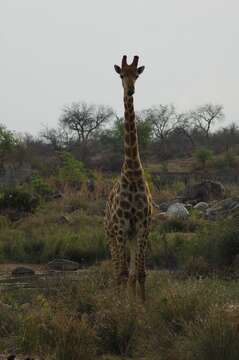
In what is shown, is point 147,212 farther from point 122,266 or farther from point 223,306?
point 223,306

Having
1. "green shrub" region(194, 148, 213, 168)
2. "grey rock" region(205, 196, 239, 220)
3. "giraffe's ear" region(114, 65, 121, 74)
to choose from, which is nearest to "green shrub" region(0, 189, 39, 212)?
"grey rock" region(205, 196, 239, 220)

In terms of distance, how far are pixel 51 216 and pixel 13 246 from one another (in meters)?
4.72

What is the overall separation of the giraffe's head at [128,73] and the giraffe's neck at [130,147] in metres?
0.18

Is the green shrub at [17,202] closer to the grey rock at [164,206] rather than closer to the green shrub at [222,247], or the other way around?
the grey rock at [164,206]

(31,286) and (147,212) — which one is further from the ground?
(147,212)

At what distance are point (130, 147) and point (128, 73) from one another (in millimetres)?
Result: 1115

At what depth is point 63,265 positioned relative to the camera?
18.0m

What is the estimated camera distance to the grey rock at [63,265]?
17.9 meters

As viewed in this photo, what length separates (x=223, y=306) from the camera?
7.30m

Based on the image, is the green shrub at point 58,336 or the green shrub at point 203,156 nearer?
the green shrub at point 58,336

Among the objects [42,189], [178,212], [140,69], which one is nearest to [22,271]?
[140,69]

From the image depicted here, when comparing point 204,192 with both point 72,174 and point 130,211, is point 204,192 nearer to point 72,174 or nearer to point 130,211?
point 72,174

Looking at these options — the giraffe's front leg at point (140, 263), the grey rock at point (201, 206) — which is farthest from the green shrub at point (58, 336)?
the grey rock at point (201, 206)

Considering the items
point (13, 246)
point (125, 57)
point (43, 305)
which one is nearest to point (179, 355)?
point (43, 305)
